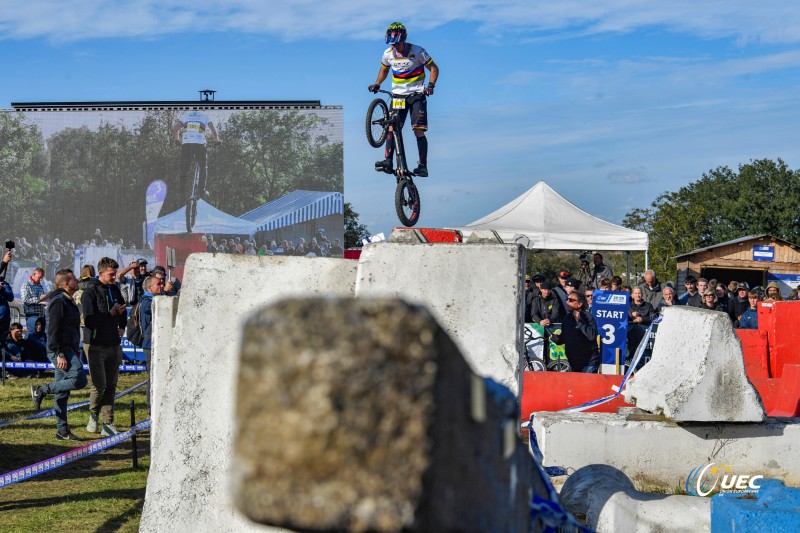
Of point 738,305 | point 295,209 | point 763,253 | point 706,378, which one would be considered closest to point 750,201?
point 763,253

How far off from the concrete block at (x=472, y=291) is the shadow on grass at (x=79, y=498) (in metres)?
4.43

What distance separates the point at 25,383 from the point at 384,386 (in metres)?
15.3

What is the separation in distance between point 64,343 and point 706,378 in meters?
6.92

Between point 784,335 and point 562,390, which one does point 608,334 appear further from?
point 562,390

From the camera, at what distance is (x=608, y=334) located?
14227mm

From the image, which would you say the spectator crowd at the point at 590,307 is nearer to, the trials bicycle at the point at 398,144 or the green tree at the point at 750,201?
the trials bicycle at the point at 398,144

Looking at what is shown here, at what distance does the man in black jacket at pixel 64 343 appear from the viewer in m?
10.3

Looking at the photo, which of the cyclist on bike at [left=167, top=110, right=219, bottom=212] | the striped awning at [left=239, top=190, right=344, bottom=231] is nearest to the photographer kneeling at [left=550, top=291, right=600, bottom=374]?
the striped awning at [left=239, top=190, right=344, bottom=231]

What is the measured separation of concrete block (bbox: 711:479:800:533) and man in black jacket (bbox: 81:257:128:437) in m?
7.79

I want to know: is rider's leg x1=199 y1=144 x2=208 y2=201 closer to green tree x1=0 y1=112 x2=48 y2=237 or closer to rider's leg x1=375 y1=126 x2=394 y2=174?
green tree x1=0 y1=112 x2=48 y2=237

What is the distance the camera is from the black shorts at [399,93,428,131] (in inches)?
404

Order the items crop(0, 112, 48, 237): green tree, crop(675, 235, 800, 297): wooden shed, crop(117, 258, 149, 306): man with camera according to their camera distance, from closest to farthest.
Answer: crop(117, 258, 149, 306): man with camera
crop(0, 112, 48, 237): green tree
crop(675, 235, 800, 297): wooden shed

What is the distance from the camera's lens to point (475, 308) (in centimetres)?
415

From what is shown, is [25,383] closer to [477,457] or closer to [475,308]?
[475,308]
